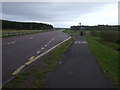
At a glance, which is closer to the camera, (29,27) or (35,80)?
(35,80)

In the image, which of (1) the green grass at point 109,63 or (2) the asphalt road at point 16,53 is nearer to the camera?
(1) the green grass at point 109,63

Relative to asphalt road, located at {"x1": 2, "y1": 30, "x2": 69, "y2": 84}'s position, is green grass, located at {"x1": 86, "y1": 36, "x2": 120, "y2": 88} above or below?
below

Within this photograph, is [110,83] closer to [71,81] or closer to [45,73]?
[71,81]

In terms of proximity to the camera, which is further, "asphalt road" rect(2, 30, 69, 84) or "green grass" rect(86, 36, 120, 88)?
"asphalt road" rect(2, 30, 69, 84)

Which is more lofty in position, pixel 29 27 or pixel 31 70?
pixel 29 27

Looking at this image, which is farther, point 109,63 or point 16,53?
point 16,53

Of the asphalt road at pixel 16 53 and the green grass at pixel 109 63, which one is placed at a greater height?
the asphalt road at pixel 16 53

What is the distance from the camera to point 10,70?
6840 mm

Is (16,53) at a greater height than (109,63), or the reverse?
(16,53)

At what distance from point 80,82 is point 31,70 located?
94.3 inches

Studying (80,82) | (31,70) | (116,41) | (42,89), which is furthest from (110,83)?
(116,41)

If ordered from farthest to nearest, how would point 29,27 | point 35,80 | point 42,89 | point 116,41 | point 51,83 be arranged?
point 29,27 → point 116,41 → point 35,80 → point 51,83 → point 42,89

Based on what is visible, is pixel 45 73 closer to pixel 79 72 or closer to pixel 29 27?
pixel 79 72

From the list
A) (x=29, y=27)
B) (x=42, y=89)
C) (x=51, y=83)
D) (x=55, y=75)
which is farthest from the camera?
(x=29, y=27)
